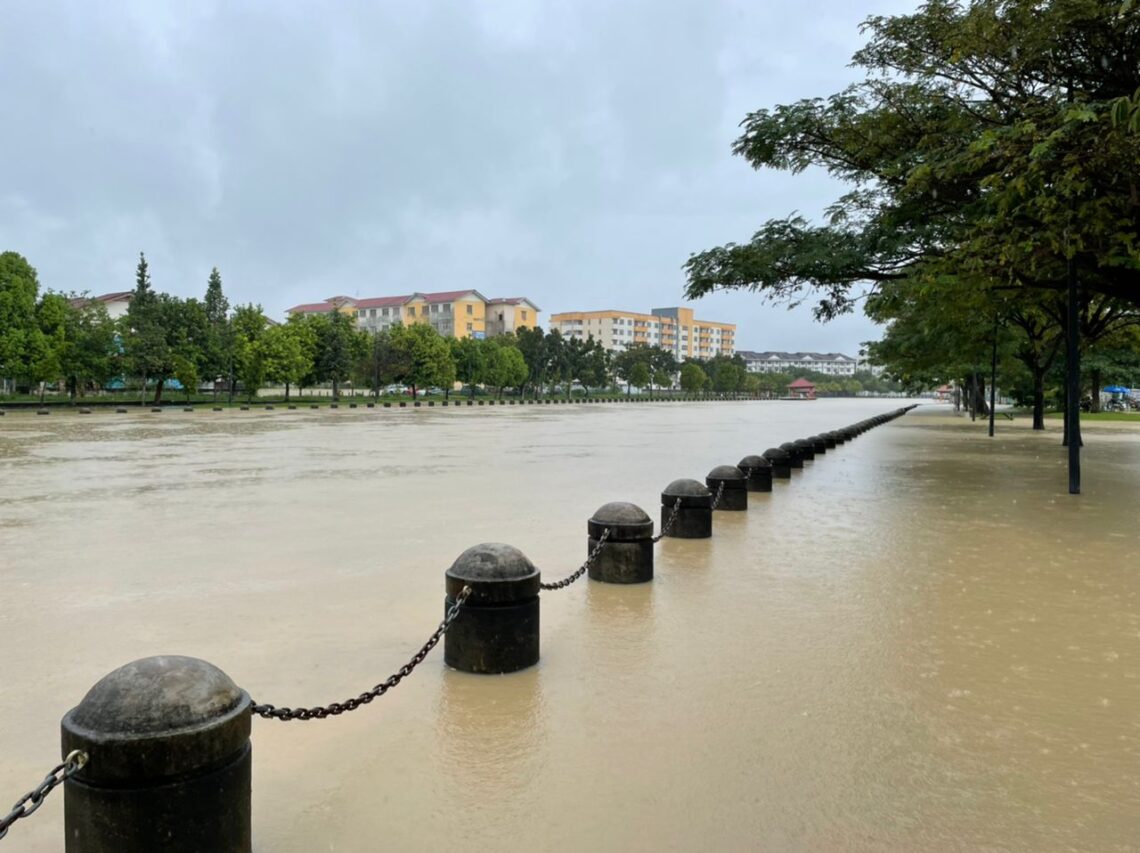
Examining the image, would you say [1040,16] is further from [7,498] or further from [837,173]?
[7,498]

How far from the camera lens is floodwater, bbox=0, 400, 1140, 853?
9.87 feet

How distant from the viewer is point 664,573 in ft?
23.0

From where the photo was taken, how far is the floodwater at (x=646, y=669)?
3008 mm

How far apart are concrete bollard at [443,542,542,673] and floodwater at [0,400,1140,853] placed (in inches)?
5.2

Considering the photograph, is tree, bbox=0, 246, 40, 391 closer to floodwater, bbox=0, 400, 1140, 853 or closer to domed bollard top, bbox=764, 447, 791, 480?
floodwater, bbox=0, 400, 1140, 853

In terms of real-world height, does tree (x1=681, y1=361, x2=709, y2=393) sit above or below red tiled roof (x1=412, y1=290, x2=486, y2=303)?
below

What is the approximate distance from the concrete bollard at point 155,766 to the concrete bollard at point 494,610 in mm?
1892

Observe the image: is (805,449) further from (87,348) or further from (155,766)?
(87,348)

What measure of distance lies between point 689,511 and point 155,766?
658 cm

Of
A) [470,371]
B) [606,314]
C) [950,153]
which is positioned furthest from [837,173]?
[606,314]

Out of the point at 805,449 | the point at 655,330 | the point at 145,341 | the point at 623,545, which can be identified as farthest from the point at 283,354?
the point at 655,330

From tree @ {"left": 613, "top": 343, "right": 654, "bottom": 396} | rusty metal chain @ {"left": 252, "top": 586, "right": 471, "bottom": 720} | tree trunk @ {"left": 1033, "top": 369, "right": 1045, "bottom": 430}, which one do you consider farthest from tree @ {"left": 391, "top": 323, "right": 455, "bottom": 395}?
rusty metal chain @ {"left": 252, "top": 586, "right": 471, "bottom": 720}

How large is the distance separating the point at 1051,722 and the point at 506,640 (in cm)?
275

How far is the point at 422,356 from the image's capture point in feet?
236
